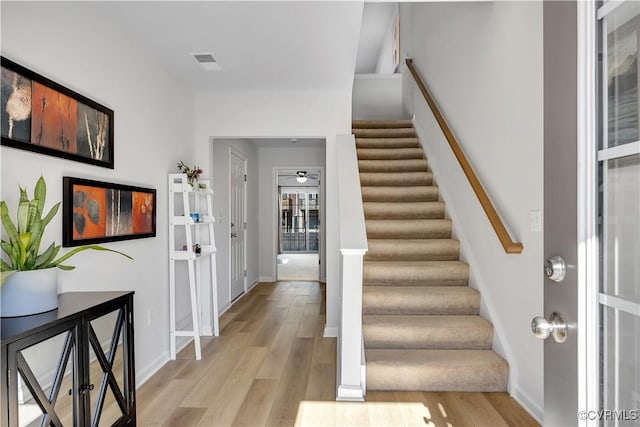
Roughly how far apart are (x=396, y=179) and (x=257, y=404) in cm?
278

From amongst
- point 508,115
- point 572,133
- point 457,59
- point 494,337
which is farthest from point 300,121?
point 572,133

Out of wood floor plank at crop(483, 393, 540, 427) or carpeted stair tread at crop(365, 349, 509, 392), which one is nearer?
wood floor plank at crop(483, 393, 540, 427)

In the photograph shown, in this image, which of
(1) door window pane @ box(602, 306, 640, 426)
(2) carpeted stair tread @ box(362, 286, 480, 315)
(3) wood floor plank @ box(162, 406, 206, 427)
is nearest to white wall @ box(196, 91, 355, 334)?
(2) carpeted stair tread @ box(362, 286, 480, 315)

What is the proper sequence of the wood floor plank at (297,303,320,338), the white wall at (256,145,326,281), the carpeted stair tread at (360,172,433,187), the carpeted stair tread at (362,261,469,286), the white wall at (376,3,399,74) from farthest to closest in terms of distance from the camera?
the white wall at (376,3,399,74) < the white wall at (256,145,326,281) < the carpeted stair tread at (360,172,433,187) < the wood floor plank at (297,303,320,338) < the carpeted stair tread at (362,261,469,286)

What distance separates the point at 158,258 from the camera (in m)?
3.23

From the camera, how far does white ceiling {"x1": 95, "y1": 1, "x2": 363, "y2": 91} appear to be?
2.42 m

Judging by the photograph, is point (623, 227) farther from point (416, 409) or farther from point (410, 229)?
point (410, 229)

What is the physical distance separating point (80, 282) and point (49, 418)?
3.26 feet

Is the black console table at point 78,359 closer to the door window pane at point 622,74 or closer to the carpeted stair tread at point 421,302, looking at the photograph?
the door window pane at point 622,74

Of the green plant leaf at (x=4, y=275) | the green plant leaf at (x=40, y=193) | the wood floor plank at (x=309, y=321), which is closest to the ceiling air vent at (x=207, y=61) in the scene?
the green plant leaf at (x=40, y=193)

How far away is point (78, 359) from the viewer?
5.11 feet

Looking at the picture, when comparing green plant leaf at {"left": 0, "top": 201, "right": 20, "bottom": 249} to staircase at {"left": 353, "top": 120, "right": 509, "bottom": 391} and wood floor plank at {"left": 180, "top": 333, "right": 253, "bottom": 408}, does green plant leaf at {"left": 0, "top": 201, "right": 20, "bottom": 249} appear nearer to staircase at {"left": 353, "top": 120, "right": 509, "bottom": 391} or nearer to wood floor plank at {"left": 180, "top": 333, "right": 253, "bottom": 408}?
wood floor plank at {"left": 180, "top": 333, "right": 253, "bottom": 408}

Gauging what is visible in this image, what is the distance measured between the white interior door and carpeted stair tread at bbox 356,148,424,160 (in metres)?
1.86

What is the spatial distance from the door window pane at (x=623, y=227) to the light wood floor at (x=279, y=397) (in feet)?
5.97
